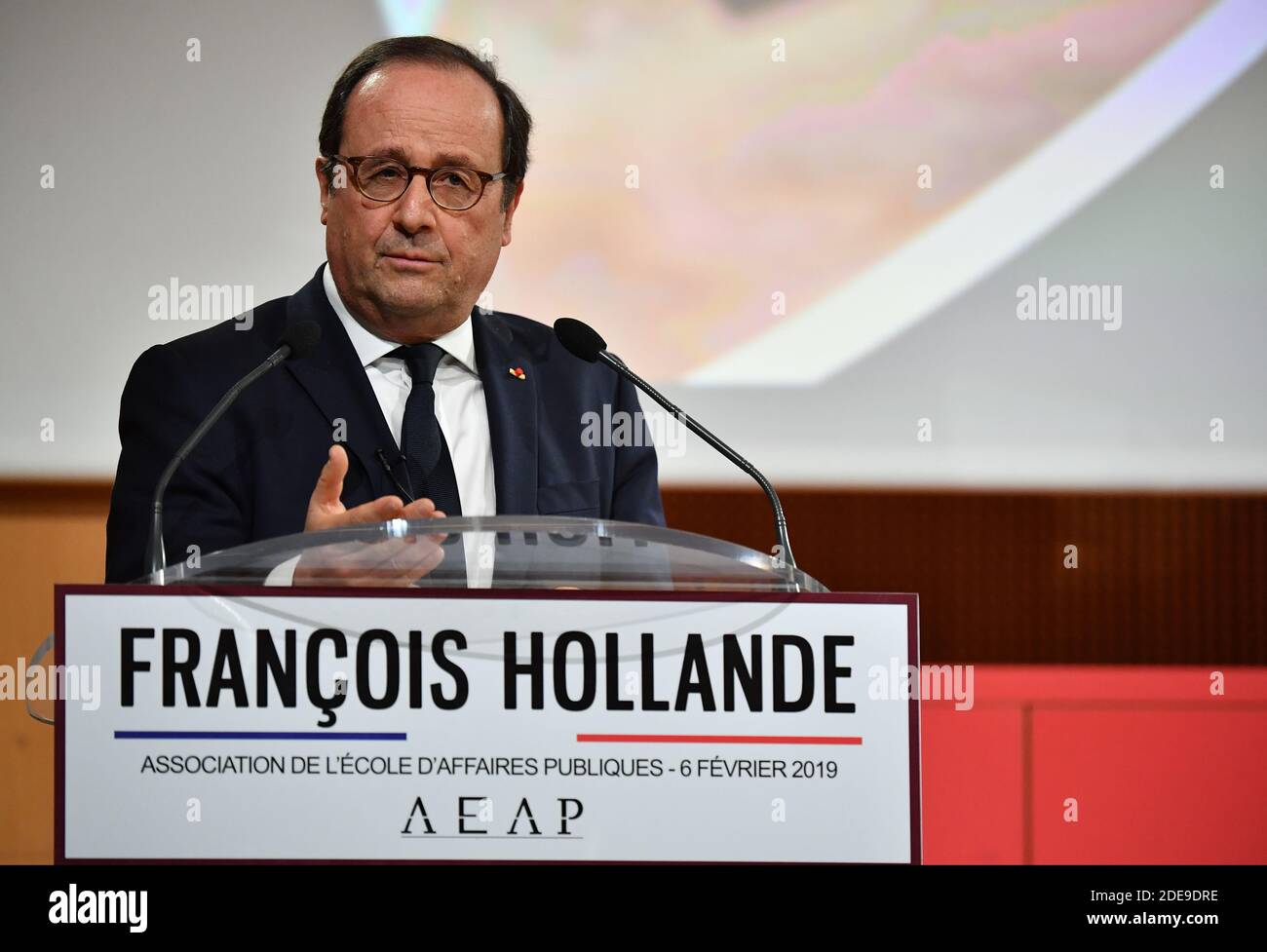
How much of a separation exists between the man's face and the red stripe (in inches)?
44.2

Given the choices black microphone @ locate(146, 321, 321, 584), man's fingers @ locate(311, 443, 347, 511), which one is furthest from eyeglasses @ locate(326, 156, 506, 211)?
man's fingers @ locate(311, 443, 347, 511)

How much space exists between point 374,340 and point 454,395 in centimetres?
17

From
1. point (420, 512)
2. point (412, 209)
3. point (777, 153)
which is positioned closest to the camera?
point (420, 512)

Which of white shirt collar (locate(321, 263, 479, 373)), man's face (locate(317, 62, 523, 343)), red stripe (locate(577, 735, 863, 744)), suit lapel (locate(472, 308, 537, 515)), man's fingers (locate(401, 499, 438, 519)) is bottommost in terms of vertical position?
red stripe (locate(577, 735, 863, 744))

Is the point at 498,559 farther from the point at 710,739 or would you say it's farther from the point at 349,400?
the point at 349,400

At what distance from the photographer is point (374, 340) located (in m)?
2.27

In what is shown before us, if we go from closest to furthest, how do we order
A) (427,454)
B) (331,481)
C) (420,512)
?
(420,512), (331,481), (427,454)

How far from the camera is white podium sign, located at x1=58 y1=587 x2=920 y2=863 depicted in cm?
128

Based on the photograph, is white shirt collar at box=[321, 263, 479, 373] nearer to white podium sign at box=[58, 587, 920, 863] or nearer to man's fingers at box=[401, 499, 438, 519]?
man's fingers at box=[401, 499, 438, 519]

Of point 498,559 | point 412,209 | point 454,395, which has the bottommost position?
point 498,559

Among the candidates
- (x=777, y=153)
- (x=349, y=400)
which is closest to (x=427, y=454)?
(x=349, y=400)

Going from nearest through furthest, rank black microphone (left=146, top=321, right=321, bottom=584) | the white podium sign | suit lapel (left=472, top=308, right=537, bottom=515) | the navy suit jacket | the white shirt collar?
the white podium sign < black microphone (left=146, top=321, right=321, bottom=584) < the navy suit jacket < suit lapel (left=472, top=308, right=537, bottom=515) < the white shirt collar
